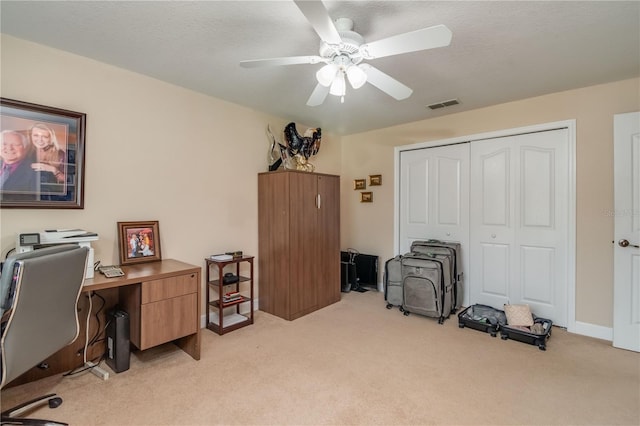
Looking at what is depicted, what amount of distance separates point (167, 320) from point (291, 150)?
222 cm

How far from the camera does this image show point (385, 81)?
1940mm

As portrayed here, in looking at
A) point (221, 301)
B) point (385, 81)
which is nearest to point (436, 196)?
point (385, 81)

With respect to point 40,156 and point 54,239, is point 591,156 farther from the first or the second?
point 40,156

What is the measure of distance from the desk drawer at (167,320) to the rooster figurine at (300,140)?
2.02 m

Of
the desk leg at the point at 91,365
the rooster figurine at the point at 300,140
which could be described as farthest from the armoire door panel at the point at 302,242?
the desk leg at the point at 91,365

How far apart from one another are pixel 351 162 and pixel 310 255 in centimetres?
181

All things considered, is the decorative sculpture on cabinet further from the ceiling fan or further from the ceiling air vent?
the ceiling fan

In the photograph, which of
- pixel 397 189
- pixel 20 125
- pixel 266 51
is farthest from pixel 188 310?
pixel 397 189

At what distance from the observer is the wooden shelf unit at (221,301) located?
9.32 ft

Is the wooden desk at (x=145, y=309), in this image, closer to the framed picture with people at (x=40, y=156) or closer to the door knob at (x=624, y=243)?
the framed picture with people at (x=40, y=156)

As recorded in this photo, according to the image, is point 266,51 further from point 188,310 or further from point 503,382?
point 503,382

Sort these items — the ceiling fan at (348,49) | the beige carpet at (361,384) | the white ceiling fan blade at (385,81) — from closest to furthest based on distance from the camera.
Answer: the ceiling fan at (348,49)
the beige carpet at (361,384)
the white ceiling fan blade at (385,81)

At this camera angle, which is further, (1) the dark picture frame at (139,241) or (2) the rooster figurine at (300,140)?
(2) the rooster figurine at (300,140)

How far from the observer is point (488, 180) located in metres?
3.37
